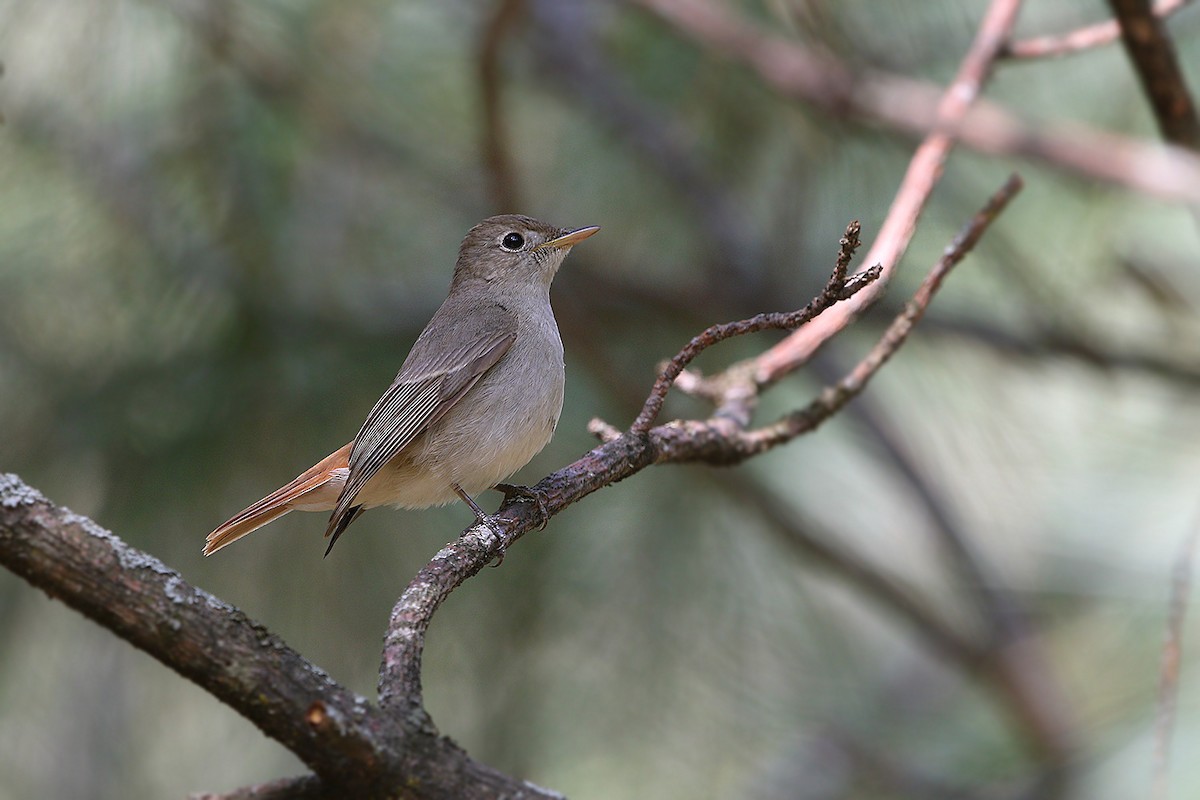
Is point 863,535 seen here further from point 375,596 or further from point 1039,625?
point 375,596

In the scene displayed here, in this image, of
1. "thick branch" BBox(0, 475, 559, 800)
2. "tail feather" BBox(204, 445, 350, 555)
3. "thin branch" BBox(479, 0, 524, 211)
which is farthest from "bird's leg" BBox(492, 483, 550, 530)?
"thin branch" BBox(479, 0, 524, 211)

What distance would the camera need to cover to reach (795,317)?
184 centimetres

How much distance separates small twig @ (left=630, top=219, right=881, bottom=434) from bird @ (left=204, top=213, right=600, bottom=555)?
63cm

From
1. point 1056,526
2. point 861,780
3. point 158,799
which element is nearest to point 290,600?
point 158,799

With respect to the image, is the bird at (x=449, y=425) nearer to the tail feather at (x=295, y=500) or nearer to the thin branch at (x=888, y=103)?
the tail feather at (x=295, y=500)

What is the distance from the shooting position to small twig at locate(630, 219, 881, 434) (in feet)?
5.67

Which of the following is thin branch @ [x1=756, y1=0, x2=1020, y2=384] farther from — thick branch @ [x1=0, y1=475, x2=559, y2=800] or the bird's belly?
thick branch @ [x1=0, y1=475, x2=559, y2=800]

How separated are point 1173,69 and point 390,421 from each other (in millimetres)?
2238

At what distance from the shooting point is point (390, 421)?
2.85 meters

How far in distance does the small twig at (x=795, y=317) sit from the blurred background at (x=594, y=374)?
1145 mm

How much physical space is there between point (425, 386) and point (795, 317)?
52.4 inches

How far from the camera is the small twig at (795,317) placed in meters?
1.73

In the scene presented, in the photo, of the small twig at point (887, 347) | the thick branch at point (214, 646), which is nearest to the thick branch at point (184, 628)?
the thick branch at point (214, 646)

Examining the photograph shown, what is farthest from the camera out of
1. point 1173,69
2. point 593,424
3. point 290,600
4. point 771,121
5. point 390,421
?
point 771,121
